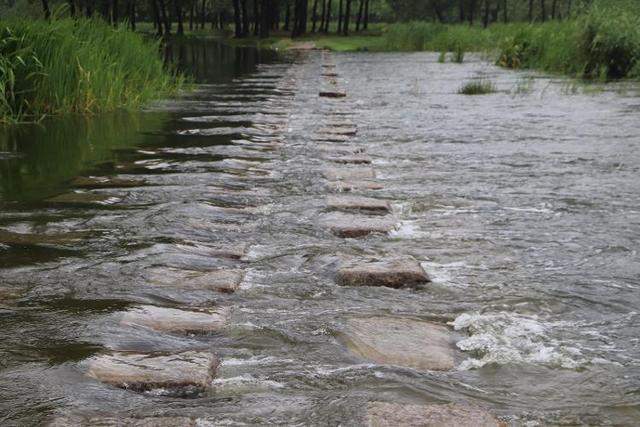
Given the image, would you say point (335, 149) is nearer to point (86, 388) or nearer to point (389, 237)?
point (389, 237)

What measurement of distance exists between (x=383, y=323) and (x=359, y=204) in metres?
1.55

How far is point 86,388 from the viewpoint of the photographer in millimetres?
1658

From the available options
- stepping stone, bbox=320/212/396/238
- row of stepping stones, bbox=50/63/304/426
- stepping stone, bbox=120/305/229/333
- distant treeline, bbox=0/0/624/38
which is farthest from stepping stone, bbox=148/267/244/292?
distant treeline, bbox=0/0/624/38

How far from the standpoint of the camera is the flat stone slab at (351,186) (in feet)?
13.4

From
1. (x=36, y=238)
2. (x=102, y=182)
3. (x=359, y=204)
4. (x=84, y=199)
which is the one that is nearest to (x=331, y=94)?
(x=102, y=182)

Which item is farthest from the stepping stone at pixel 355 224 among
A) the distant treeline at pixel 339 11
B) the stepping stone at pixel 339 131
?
the distant treeline at pixel 339 11

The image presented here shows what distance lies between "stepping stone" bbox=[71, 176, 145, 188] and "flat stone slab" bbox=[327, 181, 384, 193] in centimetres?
108

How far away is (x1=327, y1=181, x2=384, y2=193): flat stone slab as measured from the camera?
4091mm

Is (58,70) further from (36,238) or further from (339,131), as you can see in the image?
(36,238)

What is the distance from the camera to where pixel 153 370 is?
5.71ft

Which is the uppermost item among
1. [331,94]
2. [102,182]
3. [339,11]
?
[339,11]

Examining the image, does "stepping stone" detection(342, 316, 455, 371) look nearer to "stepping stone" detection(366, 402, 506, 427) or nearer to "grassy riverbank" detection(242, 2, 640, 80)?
"stepping stone" detection(366, 402, 506, 427)

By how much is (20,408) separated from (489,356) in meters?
1.17

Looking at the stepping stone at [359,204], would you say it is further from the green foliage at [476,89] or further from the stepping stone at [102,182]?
the green foliage at [476,89]
